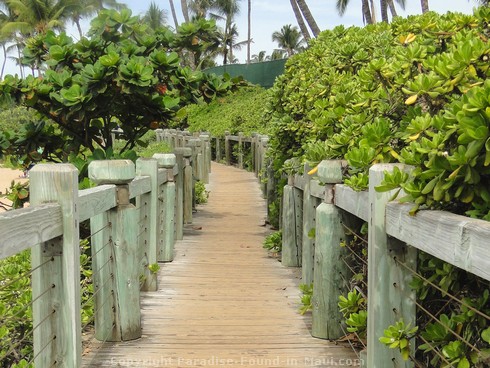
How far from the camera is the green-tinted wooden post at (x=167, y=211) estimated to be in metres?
7.54

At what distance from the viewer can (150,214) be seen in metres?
6.53

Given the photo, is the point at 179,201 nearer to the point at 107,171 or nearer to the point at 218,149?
the point at 107,171

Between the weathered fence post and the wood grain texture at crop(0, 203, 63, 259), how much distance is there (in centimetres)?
191

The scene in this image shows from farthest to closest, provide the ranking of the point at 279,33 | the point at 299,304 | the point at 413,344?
the point at 279,33
the point at 299,304
the point at 413,344

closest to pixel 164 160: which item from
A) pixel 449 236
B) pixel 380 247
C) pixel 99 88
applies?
A: pixel 99 88

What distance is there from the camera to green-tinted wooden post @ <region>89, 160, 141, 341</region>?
4.67 meters

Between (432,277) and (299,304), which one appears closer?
(432,277)

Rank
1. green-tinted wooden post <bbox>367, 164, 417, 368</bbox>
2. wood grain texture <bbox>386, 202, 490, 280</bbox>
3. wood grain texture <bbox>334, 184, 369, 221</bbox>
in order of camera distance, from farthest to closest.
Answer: wood grain texture <bbox>334, 184, 369, 221</bbox> → green-tinted wooden post <bbox>367, 164, 417, 368</bbox> → wood grain texture <bbox>386, 202, 490, 280</bbox>

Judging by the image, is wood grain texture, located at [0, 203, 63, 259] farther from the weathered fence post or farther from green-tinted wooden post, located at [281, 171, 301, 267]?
green-tinted wooden post, located at [281, 171, 301, 267]

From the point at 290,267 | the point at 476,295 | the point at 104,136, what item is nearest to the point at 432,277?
the point at 476,295

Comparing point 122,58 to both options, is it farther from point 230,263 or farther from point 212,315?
point 212,315

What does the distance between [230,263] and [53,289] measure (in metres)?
4.57

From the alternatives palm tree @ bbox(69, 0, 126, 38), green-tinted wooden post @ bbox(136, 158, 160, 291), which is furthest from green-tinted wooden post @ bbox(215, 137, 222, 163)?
palm tree @ bbox(69, 0, 126, 38)

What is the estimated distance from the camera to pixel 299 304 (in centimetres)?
593
